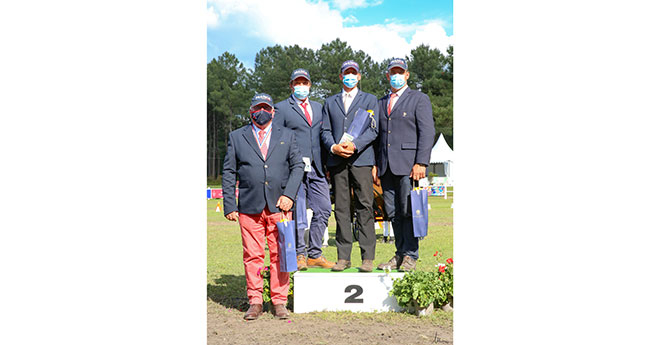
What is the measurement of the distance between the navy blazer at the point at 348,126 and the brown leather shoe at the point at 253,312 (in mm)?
1744

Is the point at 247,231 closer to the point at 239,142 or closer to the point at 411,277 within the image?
the point at 239,142

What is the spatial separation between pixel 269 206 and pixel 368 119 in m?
1.46

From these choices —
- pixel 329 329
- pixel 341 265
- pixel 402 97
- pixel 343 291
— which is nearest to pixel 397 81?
pixel 402 97

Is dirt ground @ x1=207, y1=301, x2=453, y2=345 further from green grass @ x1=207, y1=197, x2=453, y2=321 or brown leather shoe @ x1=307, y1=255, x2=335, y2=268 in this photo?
brown leather shoe @ x1=307, y1=255, x2=335, y2=268

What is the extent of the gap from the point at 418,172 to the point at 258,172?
1.71m

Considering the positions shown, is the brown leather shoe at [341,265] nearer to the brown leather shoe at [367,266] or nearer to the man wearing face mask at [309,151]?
the brown leather shoe at [367,266]

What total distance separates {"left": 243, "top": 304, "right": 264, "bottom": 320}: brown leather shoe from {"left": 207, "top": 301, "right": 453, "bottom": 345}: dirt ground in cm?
6

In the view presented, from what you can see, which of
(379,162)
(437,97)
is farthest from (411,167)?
(437,97)

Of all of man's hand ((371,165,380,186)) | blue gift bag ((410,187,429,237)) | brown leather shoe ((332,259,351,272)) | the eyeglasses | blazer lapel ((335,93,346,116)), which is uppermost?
blazer lapel ((335,93,346,116))

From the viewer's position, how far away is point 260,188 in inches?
220

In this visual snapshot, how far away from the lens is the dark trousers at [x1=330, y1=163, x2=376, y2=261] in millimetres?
5992

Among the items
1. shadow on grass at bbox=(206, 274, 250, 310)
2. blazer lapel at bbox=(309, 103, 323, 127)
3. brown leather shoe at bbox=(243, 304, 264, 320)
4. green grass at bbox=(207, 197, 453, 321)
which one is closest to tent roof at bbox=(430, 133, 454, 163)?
green grass at bbox=(207, 197, 453, 321)

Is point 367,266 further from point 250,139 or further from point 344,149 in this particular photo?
point 250,139

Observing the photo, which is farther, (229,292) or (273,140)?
(229,292)
